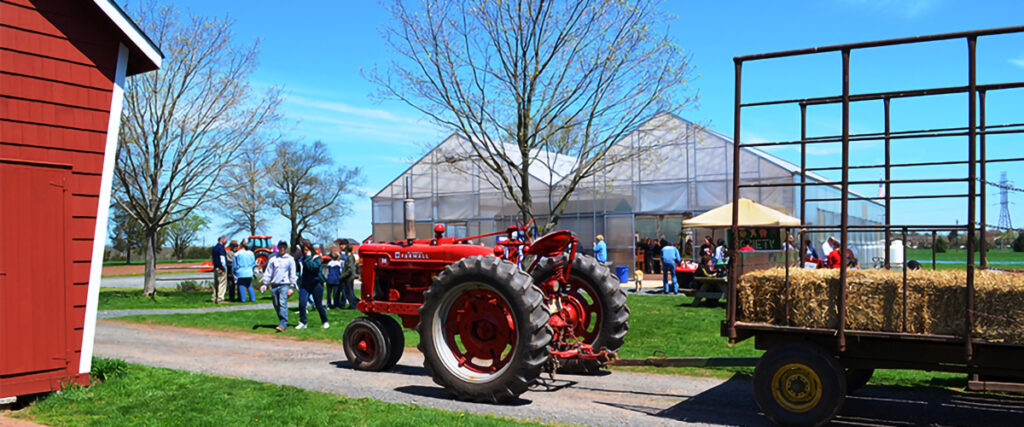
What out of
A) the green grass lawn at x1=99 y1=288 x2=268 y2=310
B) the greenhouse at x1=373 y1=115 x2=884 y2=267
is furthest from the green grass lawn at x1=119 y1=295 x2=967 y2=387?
the greenhouse at x1=373 y1=115 x2=884 y2=267

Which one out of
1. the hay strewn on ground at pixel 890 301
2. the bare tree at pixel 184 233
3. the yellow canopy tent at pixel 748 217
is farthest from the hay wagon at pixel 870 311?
the bare tree at pixel 184 233

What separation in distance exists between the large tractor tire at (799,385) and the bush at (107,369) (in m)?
6.66

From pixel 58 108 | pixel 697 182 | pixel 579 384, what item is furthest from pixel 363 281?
pixel 697 182

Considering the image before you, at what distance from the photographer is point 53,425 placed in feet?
22.7

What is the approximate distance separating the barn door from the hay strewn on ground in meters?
6.45

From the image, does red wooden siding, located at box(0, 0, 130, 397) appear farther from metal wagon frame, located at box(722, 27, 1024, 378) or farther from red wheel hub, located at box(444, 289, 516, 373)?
metal wagon frame, located at box(722, 27, 1024, 378)

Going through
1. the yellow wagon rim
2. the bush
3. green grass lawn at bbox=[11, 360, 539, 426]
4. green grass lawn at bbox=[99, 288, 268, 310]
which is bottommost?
green grass lawn at bbox=[99, 288, 268, 310]

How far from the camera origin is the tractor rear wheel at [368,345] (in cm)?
1001

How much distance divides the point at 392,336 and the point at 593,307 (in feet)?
8.26

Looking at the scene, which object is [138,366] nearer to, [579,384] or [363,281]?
[363,281]

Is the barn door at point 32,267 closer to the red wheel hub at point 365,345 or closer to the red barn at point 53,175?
the red barn at point 53,175

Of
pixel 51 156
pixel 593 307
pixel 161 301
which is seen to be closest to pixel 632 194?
pixel 161 301

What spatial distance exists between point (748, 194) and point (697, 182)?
213 centimetres

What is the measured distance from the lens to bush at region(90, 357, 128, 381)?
8.72m
